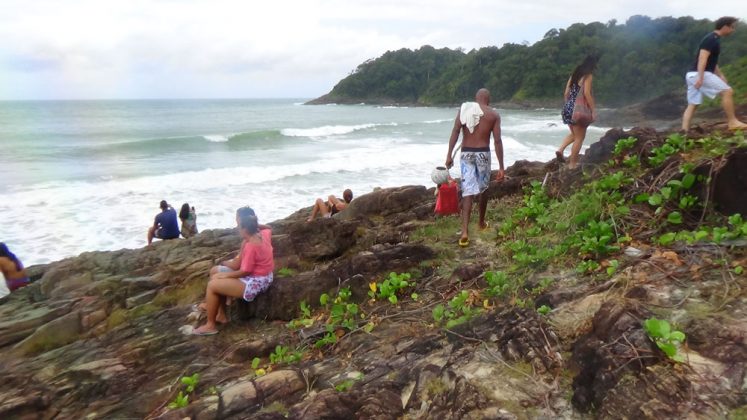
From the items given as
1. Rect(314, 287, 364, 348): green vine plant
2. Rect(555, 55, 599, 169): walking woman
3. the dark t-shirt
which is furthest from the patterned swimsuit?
Rect(314, 287, 364, 348): green vine plant

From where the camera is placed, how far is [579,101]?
6.53m

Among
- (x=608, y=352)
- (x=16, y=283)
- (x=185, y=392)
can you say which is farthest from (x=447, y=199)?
(x=16, y=283)

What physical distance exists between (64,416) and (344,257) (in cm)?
320

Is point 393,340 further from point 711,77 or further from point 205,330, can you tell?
point 711,77

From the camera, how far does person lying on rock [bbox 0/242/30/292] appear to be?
730 cm

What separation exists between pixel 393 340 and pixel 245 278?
6.16 feet

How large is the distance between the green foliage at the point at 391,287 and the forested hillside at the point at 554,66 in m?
27.7

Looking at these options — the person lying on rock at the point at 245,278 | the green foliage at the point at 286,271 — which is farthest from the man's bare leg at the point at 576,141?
the person lying on rock at the point at 245,278

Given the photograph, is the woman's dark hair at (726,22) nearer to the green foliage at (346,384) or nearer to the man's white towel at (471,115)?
the man's white towel at (471,115)

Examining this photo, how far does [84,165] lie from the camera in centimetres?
2273

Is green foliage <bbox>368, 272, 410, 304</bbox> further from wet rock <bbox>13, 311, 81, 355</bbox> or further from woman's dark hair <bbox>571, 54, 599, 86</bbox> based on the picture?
woman's dark hair <bbox>571, 54, 599, 86</bbox>

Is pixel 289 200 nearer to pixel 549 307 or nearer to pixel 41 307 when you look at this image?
pixel 41 307

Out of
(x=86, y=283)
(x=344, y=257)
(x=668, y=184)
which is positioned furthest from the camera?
(x=86, y=283)

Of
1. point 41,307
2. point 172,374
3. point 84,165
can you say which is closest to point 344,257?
point 172,374
